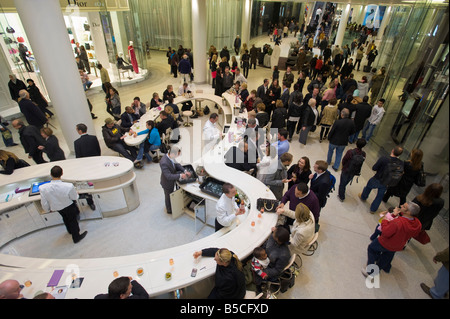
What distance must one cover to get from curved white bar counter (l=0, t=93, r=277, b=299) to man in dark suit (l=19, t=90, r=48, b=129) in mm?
4789

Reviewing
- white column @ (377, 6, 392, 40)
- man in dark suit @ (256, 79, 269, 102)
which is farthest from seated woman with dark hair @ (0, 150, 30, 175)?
white column @ (377, 6, 392, 40)

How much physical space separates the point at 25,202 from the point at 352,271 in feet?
18.5

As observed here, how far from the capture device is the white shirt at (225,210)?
3.71 m

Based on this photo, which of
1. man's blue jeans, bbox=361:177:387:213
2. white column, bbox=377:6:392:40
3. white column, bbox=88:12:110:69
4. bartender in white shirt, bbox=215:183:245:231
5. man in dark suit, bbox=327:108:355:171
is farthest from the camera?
white column, bbox=377:6:392:40

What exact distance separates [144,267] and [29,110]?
6.12 m

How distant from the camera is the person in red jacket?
11.1 feet

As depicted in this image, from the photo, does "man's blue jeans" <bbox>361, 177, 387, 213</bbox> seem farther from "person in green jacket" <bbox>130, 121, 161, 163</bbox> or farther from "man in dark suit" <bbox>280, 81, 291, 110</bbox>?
"person in green jacket" <bbox>130, 121, 161, 163</bbox>

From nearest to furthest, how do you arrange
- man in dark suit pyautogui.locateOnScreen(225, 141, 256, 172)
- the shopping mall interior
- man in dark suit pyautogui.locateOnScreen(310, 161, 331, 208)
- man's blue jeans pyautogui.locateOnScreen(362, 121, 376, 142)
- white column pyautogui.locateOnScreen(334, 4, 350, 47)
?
1. the shopping mall interior
2. man in dark suit pyautogui.locateOnScreen(310, 161, 331, 208)
3. man in dark suit pyautogui.locateOnScreen(225, 141, 256, 172)
4. man's blue jeans pyautogui.locateOnScreen(362, 121, 376, 142)
5. white column pyautogui.locateOnScreen(334, 4, 350, 47)

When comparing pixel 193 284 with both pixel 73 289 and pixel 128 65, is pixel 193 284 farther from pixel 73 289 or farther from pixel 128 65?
pixel 128 65

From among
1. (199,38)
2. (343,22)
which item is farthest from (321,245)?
(343,22)

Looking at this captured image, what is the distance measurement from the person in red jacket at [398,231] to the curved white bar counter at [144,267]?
5.23 ft

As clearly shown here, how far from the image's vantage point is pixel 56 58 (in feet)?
18.0

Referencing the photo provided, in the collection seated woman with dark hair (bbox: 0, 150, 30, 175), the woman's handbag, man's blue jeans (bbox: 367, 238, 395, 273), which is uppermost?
seated woman with dark hair (bbox: 0, 150, 30, 175)

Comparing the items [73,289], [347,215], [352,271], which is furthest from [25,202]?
[347,215]
